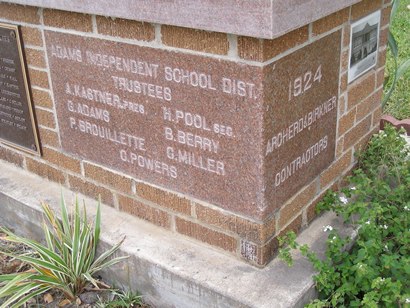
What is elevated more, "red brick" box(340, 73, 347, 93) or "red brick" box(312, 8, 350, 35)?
"red brick" box(312, 8, 350, 35)

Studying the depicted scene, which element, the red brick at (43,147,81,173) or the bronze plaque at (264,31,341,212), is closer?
the bronze plaque at (264,31,341,212)

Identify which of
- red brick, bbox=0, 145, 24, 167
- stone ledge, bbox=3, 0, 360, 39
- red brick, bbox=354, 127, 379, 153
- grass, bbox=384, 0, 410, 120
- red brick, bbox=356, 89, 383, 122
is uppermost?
stone ledge, bbox=3, 0, 360, 39

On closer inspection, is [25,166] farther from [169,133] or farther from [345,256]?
[345,256]

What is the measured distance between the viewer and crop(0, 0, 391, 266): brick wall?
2.03m

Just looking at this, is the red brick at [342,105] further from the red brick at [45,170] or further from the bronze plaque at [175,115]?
A: the red brick at [45,170]

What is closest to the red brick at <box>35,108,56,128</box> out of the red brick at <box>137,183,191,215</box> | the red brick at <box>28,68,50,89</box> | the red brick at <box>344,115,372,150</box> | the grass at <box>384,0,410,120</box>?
the red brick at <box>28,68,50,89</box>

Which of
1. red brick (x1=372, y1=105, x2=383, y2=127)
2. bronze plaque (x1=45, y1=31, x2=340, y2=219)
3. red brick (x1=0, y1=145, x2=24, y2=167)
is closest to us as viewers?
bronze plaque (x1=45, y1=31, x2=340, y2=219)

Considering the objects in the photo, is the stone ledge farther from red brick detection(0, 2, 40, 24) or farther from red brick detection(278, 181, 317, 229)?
red brick detection(278, 181, 317, 229)

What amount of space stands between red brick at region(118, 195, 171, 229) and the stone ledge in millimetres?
836

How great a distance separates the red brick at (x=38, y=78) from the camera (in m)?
2.67

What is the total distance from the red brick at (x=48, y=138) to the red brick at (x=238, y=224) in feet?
2.96

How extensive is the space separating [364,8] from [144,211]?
131cm

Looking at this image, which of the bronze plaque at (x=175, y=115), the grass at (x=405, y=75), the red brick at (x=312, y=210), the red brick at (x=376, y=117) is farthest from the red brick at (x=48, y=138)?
the grass at (x=405, y=75)

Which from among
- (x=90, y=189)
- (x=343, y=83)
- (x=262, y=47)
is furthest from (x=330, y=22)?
(x=90, y=189)
